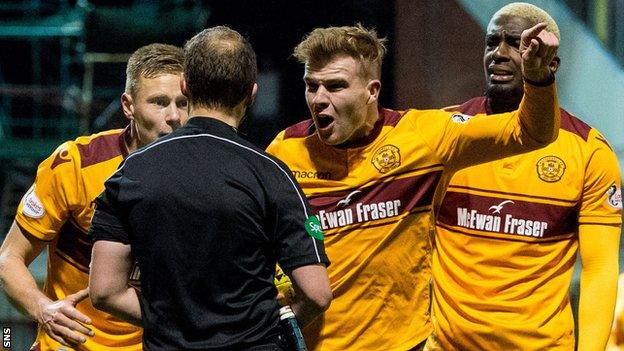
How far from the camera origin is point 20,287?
389cm

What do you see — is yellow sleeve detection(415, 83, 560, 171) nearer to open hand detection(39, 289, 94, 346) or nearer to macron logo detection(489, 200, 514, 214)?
macron logo detection(489, 200, 514, 214)

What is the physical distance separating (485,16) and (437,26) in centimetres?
27

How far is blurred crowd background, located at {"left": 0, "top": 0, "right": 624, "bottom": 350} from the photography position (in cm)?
657

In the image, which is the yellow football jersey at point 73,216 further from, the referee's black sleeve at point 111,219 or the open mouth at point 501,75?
the open mouth at point 501,75

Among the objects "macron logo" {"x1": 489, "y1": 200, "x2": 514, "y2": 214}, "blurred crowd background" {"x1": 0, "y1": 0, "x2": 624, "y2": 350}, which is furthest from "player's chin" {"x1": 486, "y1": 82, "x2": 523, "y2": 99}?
"blurred crowd background" {"x1": 0, "y1": 0, "x2": 624, "y2": 350}

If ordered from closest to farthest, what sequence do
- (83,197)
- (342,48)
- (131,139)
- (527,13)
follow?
(342,48) < (83,197) < (131,139) < (527,13)

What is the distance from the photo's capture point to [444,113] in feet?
12.9

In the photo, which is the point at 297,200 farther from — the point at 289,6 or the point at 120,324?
the point at 289,6

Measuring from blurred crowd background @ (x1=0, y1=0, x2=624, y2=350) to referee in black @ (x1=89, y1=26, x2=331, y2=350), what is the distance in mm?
3538

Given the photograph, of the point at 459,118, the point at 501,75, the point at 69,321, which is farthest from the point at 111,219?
the point at 501,75

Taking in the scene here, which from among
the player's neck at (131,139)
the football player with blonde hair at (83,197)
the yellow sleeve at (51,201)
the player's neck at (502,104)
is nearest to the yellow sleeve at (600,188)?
the player's neck at (502,104)

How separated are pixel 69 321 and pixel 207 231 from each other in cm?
80

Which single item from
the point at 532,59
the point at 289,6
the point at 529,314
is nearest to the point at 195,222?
the point at 532,59

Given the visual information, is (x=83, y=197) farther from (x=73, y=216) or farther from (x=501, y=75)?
(x=501, y=75)
